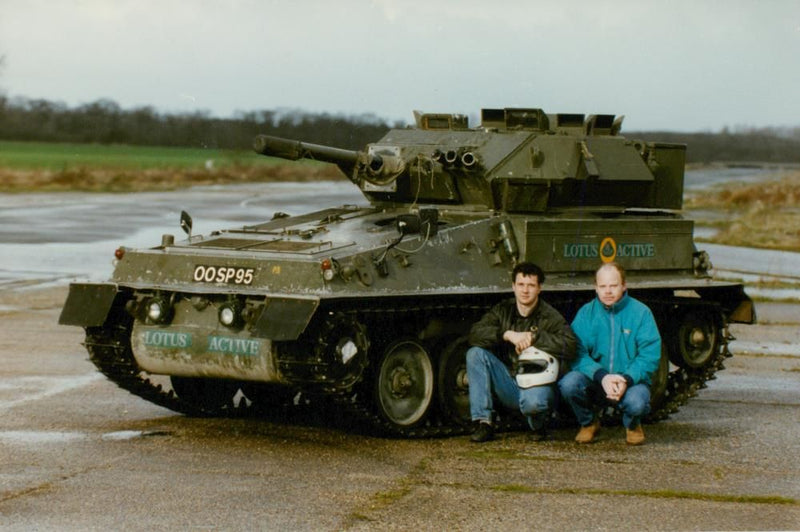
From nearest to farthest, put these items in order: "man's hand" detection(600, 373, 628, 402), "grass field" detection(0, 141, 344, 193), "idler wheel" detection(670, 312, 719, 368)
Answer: "man's hand" detection(600, 373, 628, 402)
"idler wheel" detection(670, 312, 719, 368)
"grass field" detection(0, 141, 344, 193)

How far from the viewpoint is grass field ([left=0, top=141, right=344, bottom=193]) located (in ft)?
163

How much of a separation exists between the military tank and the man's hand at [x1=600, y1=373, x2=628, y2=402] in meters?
1.19

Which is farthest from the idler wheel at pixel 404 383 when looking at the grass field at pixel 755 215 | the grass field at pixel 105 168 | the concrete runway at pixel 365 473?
the grass field at pixel 105 168

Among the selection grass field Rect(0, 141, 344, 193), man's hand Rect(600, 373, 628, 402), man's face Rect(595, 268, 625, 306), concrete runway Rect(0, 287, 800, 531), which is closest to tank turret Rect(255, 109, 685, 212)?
man's face Rect(595, 268, 625, 306)

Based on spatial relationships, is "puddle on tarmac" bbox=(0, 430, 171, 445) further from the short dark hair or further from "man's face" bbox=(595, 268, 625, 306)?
"man's face" bbox=(595, 268, 625, 306)

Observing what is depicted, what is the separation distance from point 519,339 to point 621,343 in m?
0.74

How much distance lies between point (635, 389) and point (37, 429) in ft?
14.4

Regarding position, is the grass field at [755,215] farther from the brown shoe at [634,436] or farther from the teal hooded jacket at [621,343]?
the teal hooded jacket at [621,343]

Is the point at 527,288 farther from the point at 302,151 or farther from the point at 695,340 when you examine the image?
the point at 695,340

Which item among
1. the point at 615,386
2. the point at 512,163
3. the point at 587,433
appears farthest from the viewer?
the point at 512,163

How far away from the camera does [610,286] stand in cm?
1127

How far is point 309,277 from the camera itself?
36.2 feet

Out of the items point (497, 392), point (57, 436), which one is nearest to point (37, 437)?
point (57, 436)

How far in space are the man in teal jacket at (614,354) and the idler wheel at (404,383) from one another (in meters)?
1.16
